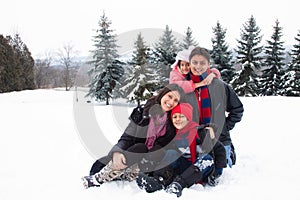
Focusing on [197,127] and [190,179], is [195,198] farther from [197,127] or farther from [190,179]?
[197,127]

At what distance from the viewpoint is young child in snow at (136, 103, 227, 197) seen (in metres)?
2.21

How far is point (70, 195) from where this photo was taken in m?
2.35

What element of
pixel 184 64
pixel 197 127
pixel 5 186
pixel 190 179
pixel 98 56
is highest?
pixel 98 56

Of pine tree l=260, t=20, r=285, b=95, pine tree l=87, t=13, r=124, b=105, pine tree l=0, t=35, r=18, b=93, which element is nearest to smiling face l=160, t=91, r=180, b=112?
pine tree l=87, t=13, r=124, b=105

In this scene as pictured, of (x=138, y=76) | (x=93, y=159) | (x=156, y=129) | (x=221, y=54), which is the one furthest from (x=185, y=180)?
(x=221, y=54)

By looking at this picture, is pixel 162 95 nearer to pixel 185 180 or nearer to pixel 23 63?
pixel 185 180

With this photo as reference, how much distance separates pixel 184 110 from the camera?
238 cm

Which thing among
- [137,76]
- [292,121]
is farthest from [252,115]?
[137,76]

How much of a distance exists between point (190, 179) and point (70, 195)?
1.05 meters

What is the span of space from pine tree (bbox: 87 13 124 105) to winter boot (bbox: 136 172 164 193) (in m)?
16.5

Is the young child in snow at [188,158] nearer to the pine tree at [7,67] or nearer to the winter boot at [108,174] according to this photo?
the winter boot at [108,174]

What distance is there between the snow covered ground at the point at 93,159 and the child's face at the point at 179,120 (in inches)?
21.1

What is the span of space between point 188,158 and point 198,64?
0.88m

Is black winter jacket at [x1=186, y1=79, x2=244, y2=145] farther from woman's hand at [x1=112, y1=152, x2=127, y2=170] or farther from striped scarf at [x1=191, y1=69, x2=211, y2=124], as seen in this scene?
woman's hand at [x1=112, y1=152, x2=127, y2=170]
